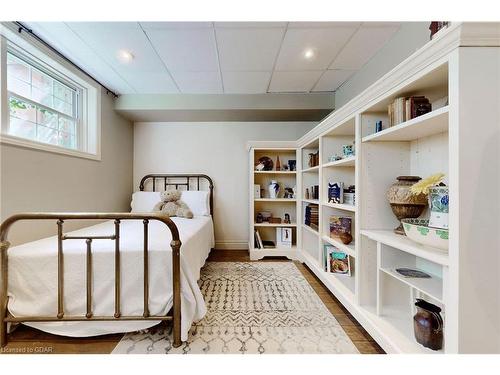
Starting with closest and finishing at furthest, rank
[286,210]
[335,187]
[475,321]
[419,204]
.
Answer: [475,321], [419,204], [335,187], [286,210]

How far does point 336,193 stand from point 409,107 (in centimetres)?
99

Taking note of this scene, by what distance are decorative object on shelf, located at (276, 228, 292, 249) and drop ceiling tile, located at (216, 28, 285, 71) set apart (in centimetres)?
203

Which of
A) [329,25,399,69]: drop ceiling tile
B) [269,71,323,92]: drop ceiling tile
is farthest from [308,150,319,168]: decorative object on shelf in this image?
[329,25,399,69]: drop ceiling tile

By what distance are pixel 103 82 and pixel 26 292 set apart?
2318 millimetres

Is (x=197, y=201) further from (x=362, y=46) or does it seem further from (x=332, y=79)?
(x=362, y=46)

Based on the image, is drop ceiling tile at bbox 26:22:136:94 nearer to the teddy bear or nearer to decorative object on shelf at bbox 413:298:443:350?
the teddy bear

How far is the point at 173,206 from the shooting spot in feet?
9.36

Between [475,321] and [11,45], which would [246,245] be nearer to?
[475,321]

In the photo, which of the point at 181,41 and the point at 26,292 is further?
the point at 181,41

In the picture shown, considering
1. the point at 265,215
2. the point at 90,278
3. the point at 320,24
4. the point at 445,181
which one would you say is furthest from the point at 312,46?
the point at 90,278

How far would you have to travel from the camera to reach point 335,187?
207 cm

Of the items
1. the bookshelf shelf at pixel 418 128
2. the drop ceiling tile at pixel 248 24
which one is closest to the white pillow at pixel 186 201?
the drop ceiling tile at pixel 248 24

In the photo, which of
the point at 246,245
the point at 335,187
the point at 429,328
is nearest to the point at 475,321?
the point at 429,328

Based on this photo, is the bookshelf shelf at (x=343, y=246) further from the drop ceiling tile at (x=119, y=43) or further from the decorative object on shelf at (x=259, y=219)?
the drop ceiling tile at (x=119, y=43)
